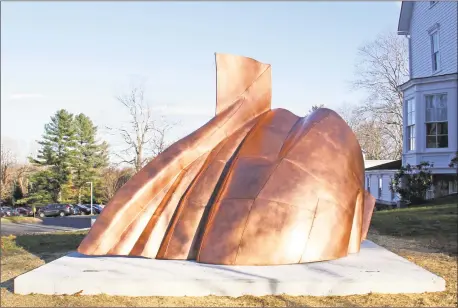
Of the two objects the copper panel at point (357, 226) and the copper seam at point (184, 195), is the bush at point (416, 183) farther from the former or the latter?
A: the copper seam at point (184, 195)

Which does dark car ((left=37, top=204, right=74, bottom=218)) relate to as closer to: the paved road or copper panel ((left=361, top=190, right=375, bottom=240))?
the paved road

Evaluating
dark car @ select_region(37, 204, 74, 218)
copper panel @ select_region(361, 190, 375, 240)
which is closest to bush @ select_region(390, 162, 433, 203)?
copper panel @ select_region(361, 190, 375, 240)

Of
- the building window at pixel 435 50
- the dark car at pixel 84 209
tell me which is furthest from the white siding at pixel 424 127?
the dark car at pixel 84 209

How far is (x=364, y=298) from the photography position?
708cm

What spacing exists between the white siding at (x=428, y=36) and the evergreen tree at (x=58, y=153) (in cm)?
3595

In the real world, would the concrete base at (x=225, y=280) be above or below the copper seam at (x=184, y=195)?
below

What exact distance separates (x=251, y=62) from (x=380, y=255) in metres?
4.59

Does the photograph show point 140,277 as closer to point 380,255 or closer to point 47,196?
point 380,255

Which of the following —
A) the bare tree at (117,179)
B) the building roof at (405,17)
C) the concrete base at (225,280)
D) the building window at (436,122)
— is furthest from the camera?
the bare tree at (117,179)

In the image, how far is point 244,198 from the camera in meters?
8.40

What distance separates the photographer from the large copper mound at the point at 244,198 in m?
8.15

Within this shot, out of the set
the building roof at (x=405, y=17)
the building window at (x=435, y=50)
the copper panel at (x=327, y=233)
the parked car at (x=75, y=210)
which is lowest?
the parked car at (x=75, y=210)

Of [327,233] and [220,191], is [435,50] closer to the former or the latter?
[327,233]

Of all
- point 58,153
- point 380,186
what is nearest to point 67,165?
point 58,153
